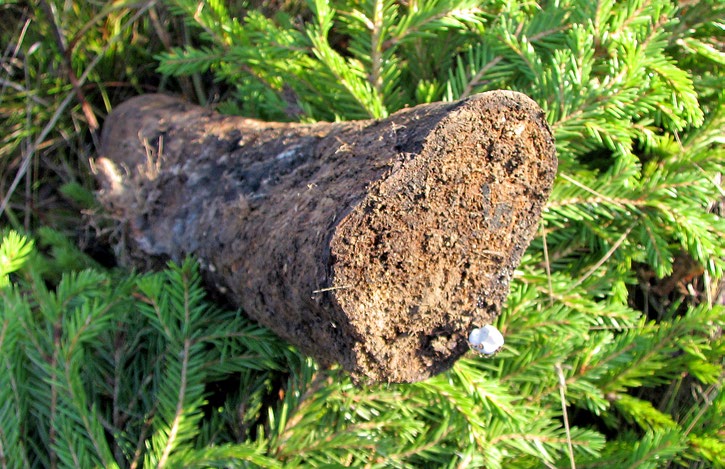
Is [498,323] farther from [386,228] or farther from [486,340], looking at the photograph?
[386,228]

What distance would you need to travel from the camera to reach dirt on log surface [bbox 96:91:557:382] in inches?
34.5

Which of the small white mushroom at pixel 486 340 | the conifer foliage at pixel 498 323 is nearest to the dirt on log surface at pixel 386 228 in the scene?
the small white mushroom at pixel 486 340

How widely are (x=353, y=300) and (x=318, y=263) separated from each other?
0.25 feet

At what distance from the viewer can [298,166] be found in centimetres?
115

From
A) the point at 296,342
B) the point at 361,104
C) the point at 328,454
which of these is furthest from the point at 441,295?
the point at 361,104

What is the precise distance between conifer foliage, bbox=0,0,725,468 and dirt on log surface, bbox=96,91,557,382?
0.60ft

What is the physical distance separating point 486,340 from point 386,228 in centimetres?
29

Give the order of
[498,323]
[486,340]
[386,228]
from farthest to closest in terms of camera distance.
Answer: [498,323]
[486,340]
[386,228]

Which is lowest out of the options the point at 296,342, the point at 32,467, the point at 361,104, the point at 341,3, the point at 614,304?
the point at 32,467

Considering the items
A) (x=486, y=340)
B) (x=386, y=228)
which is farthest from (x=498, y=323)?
(x=386, y=228)

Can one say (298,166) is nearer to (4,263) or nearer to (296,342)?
(296,342)

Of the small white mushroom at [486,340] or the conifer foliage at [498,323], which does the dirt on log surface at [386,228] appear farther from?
the conifer foliage at [498,323]

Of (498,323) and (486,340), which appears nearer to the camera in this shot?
(486,340)

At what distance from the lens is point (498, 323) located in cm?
129
